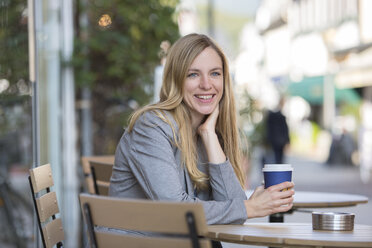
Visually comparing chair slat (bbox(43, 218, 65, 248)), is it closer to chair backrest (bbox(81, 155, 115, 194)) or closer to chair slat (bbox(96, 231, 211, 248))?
chair slat (bbox(96, 231, 211, 248))

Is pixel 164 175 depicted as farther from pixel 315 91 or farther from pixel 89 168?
pixel 315 91

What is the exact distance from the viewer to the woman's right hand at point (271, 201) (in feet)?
7.34

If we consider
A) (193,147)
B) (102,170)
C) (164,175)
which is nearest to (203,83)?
(193,147)

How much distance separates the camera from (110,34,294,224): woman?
230 centimetres

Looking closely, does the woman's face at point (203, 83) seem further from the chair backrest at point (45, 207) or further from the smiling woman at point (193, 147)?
the chair backrest at point (45, 207)

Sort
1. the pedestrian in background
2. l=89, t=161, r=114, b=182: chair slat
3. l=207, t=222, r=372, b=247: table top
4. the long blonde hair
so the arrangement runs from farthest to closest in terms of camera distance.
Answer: the pedestrian in background → l=89, t=161, r=114, b=182: chair slat → the long blonde hair → l=207, t=222, r=372, b=247: table top

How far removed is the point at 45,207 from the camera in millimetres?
2646

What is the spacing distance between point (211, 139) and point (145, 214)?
814mm

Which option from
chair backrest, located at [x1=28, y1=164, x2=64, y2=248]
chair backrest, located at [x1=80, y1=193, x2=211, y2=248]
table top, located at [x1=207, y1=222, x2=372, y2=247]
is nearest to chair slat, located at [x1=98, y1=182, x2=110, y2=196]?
chair backrest, located at [x1=28, y1=164, x2=64, y2=248]

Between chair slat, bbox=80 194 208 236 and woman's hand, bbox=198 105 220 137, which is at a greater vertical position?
woman's hand, bbox=198 105 220 137

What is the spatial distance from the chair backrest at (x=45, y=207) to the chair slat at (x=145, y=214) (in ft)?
2.36

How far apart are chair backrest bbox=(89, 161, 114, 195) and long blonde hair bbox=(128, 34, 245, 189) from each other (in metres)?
0.95

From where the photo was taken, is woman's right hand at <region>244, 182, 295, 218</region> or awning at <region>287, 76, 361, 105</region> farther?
awning at <region>287, 76, 361, 105</region>

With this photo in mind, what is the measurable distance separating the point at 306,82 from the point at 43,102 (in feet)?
70.8
